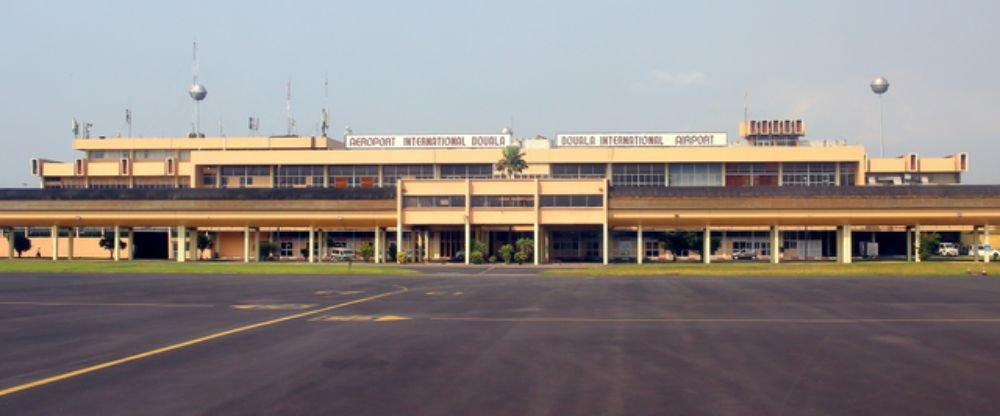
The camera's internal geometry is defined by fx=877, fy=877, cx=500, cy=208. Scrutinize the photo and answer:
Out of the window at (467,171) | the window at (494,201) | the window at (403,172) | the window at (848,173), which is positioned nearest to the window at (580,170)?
→ the window at (467,171)

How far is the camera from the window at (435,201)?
93.5 meters

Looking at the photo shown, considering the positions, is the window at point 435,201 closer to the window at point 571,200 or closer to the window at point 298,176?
the window at point 571,200

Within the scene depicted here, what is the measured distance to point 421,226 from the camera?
324ft

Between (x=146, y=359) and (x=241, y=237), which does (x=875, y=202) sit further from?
(x=146, y=359)

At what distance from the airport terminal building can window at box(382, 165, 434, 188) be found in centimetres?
29

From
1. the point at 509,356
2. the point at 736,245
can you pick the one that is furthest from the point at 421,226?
the point at 509,356

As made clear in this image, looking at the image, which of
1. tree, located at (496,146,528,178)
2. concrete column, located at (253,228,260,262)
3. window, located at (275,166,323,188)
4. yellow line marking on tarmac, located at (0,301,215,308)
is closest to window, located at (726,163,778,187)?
tree, located at (496,146,528,178)

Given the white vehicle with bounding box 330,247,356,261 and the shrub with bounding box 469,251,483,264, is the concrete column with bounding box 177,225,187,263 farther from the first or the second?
the shrub with bounding box 469,251,483,264

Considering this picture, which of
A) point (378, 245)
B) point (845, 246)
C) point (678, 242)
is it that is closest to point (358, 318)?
point (378, 245)

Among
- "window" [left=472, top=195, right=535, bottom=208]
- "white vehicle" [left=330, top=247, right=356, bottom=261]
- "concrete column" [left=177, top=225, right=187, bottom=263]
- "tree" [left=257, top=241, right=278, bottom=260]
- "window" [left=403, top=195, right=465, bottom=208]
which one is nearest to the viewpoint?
"window" [left=472, top=195, right=535, bottom=208]

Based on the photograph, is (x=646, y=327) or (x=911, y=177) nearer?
(x=646, y=327)

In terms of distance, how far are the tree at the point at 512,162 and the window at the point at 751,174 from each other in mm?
27355

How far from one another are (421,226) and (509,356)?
258ft

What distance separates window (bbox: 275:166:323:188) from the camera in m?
120
